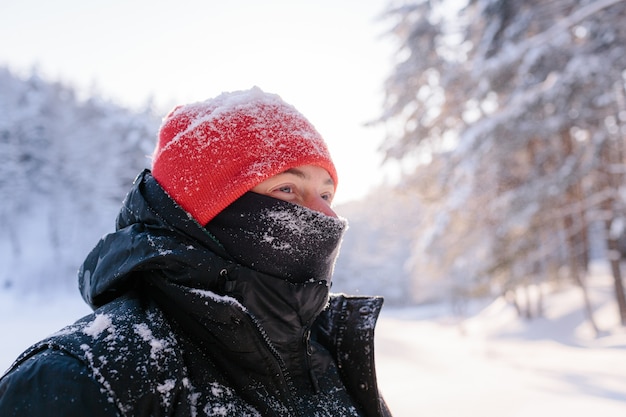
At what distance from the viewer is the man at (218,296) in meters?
0.97

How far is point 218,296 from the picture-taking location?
1183 millimetres

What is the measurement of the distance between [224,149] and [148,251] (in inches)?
17.7

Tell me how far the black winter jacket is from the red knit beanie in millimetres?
95

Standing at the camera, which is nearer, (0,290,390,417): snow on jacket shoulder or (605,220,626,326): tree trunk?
(0,290,390,417): snow on jacket shoulder

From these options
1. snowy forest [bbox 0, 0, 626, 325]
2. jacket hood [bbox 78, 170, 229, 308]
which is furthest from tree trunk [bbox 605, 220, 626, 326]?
jacket hood [bbox 78, 170, 229, 308]

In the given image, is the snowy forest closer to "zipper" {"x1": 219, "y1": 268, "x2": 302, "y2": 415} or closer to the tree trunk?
the tree trunk

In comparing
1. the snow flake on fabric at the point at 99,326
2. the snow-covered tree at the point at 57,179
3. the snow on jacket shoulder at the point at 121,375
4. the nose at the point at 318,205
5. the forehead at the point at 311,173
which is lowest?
the snow on jacket shoulder at the point at 121,375

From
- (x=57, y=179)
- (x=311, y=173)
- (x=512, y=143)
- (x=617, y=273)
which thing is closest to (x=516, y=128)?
(x=512, y=143)

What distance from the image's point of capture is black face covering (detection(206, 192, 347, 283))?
141 cm

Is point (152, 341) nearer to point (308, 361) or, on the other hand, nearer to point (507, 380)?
point (308, 361)

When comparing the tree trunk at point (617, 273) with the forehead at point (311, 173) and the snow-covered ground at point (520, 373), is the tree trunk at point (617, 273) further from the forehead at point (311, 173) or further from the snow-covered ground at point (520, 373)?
the forehead at point (311, 173)

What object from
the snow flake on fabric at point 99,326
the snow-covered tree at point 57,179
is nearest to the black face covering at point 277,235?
the snow flake on fabric at point 99,326

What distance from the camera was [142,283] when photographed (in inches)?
50.3

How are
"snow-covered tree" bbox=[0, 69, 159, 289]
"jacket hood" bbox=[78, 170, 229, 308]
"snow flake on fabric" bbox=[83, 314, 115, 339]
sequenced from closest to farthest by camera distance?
"snow flake on fabric" bbox=[83, 314, 115, 339], "jacket hood" bbox=[78, 170, 229, 308], "snow-covered tree" bbox=[0, 69, 159, 289]
